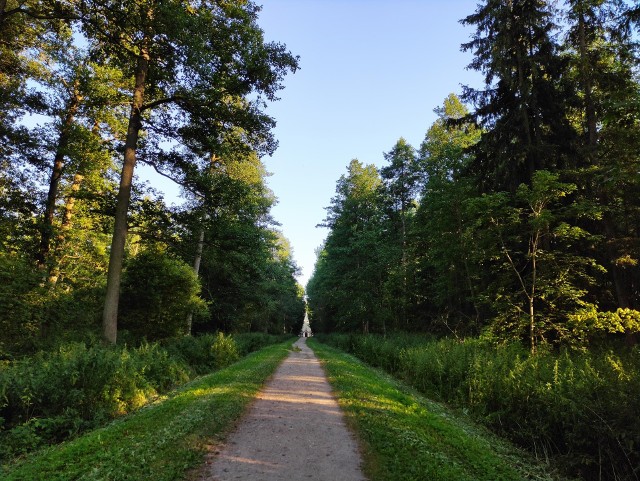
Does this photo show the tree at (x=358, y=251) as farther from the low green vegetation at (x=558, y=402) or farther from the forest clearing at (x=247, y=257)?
the low green vegetation at (x=558, y=402)

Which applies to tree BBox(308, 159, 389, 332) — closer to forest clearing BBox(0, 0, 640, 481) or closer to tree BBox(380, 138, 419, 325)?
tree BBox(380, 138, 419, 325)

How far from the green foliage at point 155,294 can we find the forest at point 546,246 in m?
10.1

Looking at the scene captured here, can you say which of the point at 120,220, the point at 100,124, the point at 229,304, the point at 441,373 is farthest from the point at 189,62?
the point at 229,304

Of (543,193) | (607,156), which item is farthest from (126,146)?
(607,156)

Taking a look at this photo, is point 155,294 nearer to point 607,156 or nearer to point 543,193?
point 543,193

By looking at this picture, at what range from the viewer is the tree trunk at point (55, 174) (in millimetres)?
13500

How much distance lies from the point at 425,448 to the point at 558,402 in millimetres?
2730

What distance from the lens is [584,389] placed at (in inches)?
237

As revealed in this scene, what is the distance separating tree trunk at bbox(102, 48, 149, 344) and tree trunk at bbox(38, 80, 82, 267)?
259cm

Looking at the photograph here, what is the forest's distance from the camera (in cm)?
591

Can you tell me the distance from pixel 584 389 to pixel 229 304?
2648cm

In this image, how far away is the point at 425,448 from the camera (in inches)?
205

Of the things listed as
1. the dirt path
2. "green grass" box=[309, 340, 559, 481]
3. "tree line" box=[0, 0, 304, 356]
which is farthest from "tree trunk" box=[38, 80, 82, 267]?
"green grass" box=[309, 340, 559, 481]

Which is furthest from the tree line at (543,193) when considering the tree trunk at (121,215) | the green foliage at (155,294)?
the green foliage at (155,294)
